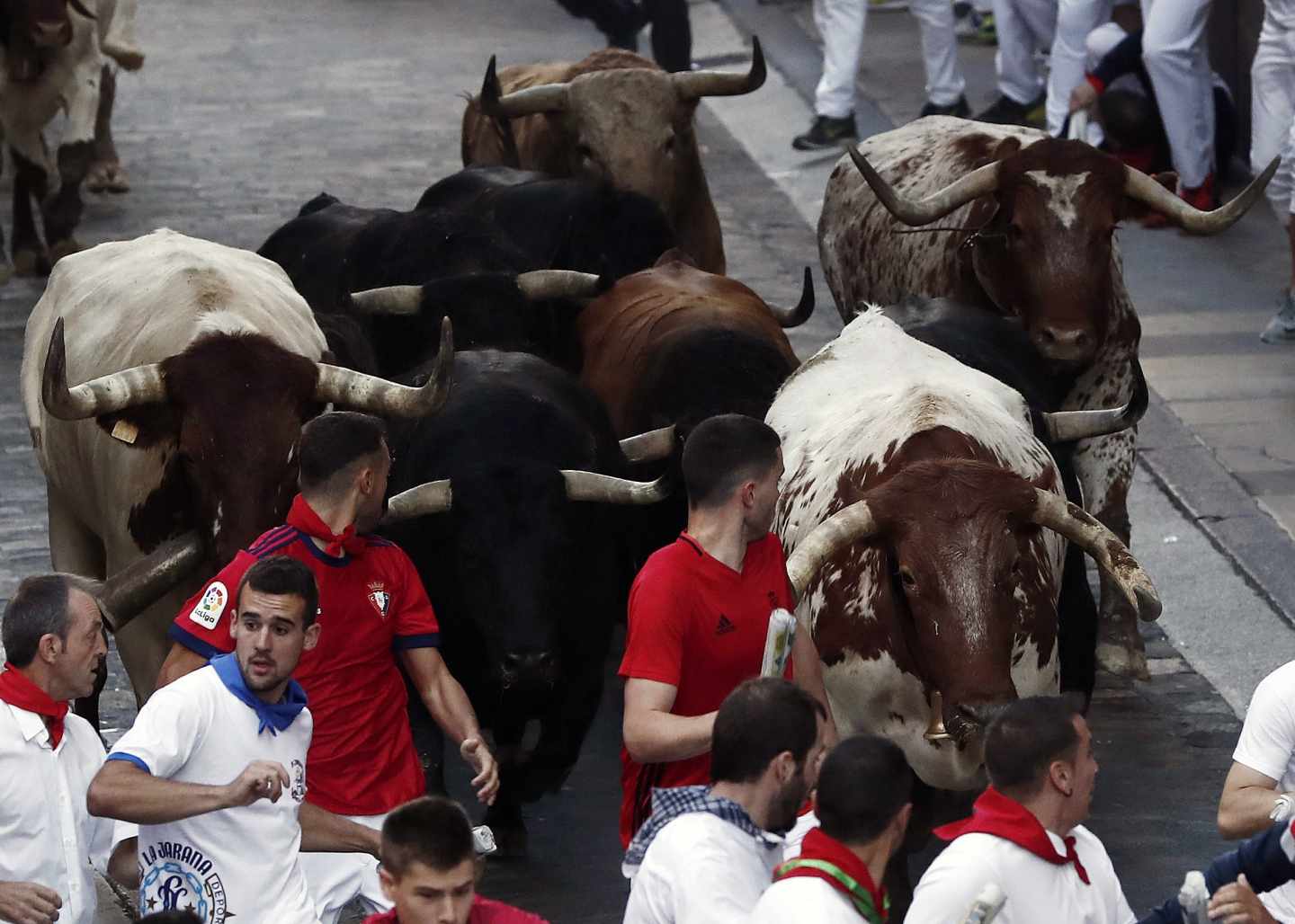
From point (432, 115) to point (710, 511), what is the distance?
13777mm

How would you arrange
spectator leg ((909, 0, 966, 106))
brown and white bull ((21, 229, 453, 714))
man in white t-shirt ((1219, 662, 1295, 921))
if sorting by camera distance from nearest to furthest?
man in white t-shirt ((1219, 662, 1295, 921)) < brown and white bull ((21, 229, 453, 714)) < spectator leg ((909, 0, 966, 106))

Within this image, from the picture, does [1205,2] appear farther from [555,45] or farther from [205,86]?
[205,86]

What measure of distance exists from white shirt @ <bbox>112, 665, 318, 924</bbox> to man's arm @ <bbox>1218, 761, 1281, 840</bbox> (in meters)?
2.19

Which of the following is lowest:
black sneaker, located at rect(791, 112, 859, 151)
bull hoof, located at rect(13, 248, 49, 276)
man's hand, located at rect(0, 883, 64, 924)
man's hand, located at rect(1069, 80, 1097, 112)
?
black sneaker, located at rect(791, 112, 859, 151)

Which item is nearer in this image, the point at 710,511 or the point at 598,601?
the point at 710,511

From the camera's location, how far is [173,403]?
694 cm

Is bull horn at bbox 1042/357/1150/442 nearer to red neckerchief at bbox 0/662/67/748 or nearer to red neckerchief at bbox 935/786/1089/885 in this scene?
red neckerchief at bbox 935/786/1089/885

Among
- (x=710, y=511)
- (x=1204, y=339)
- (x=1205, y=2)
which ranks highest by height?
(x=710, y=511)

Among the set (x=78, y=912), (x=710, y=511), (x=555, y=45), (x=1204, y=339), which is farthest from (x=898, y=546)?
(x=555, y=45)

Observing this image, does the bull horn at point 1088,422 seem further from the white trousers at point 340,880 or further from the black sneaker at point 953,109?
the black sneaker at point 953,109

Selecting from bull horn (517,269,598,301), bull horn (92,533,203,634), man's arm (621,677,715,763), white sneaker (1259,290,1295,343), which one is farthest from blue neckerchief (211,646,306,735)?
white sneaker (1259,290,1295,343)

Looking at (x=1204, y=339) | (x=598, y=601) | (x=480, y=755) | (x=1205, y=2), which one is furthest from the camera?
(x=1205, y=2)

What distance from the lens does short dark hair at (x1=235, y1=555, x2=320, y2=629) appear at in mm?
5312

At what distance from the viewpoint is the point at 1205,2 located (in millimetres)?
13844
